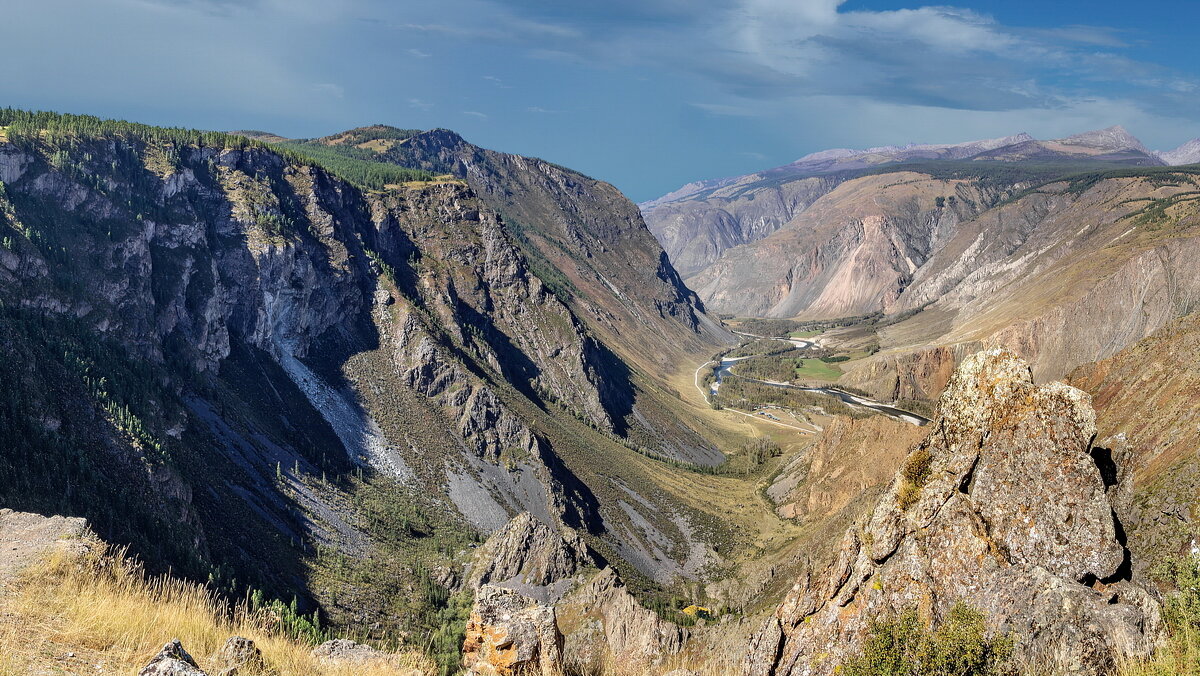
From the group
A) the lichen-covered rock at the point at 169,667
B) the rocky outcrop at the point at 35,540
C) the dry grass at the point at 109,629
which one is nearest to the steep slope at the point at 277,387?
the rocky outcrop at the point at 35,540

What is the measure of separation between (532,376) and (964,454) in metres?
115

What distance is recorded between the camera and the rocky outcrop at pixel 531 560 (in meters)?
62.3

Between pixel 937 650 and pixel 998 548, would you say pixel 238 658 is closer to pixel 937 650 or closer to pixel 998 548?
pixel 937 650

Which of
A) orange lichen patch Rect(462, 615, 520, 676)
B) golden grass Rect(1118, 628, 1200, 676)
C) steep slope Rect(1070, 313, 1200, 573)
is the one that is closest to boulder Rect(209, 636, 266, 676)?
orange lichen patch Rect(462, 615, 520, 676)

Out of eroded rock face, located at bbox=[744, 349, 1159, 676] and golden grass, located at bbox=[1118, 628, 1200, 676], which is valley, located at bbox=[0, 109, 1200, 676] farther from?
golden grass, located at bbox=[1118, 628, 1200, 676]

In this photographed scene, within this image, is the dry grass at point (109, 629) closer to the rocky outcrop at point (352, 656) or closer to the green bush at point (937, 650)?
the rocky outcrop at point (352, 656)

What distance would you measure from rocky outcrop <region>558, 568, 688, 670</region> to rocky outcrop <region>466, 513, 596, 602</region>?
11.4 meters

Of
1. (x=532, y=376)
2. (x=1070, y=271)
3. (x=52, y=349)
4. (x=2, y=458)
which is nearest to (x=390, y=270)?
(x=532, y=376)

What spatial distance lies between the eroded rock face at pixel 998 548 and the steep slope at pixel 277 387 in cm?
2989

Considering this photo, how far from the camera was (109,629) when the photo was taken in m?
11.1

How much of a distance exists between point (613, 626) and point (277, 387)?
6170 cm

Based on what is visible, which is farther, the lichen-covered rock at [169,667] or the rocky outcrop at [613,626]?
the rocky outcrop at [613,626]

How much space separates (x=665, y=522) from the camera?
98.5m

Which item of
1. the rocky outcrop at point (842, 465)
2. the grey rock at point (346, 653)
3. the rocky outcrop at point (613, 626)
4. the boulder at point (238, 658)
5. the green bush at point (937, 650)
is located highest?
the boulder at point (238, 658)
